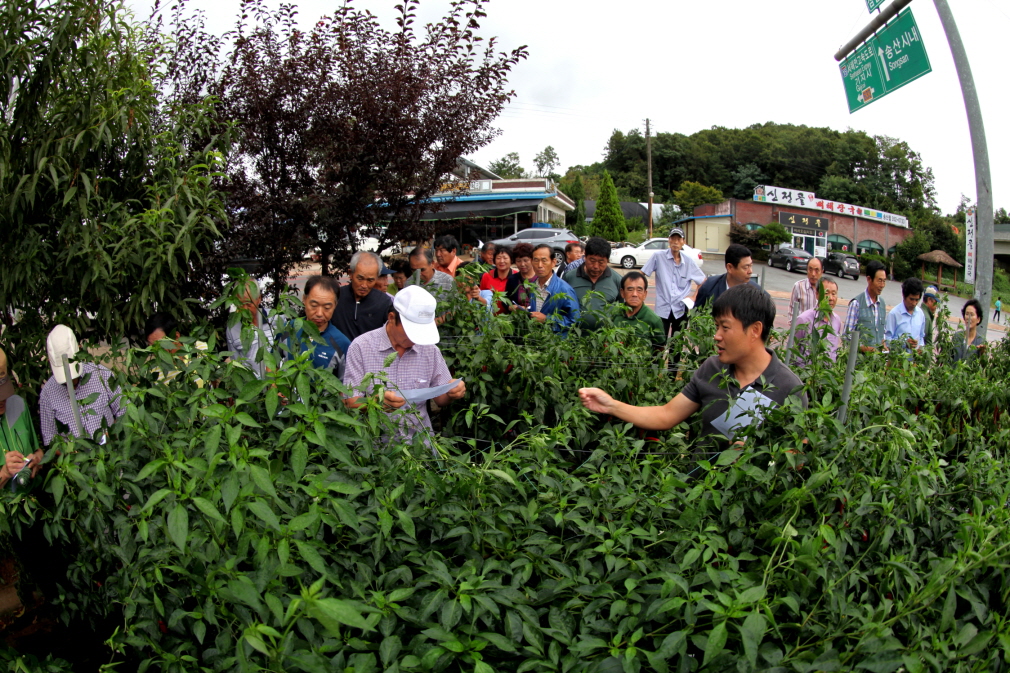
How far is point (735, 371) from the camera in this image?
107 inches

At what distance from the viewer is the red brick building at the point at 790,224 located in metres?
51.3

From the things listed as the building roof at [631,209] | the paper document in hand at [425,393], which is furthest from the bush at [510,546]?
the building roof at [631,209]

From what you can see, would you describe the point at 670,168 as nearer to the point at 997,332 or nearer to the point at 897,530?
the point at 997,332

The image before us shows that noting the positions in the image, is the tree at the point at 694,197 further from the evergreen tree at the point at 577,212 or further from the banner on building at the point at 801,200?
the evergreen tree at the point at 577,212

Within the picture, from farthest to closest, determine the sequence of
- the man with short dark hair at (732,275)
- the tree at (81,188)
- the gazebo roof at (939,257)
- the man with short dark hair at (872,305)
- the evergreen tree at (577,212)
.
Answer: the evergreen tree at (577,212) < the gazebo roof at (939,257) < the man with short dark hair at (872,305) < the man with short dark hair at (732,275) < the tree at (81,188)

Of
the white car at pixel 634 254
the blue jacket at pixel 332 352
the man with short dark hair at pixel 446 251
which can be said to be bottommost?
the blue jacket at pixel 332 352

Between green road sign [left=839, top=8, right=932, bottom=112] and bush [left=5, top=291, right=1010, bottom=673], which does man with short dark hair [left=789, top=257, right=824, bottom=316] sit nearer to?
green road sign [left=839, top=8, right=932, bottom=112]

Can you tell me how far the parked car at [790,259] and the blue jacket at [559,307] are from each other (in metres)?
30.9

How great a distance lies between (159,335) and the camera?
3533 millimetres

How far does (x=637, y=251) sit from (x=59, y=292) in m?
29.0

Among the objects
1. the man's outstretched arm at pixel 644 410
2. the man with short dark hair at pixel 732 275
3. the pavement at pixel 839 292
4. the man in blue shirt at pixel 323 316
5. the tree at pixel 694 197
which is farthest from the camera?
the tree at pixel 694 197

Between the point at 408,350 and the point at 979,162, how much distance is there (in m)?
5.23

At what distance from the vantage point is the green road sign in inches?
221

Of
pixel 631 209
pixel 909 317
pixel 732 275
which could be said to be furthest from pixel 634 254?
pixel 631 209
